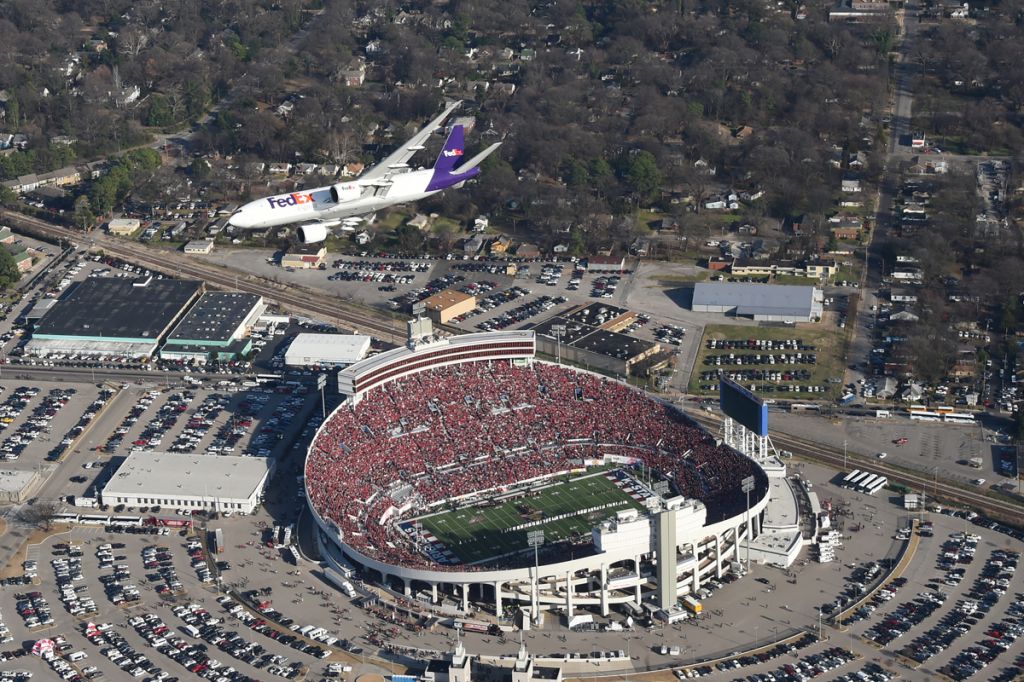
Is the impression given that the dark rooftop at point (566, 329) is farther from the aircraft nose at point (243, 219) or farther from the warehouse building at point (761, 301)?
the aircraft nose at point (243, 219)

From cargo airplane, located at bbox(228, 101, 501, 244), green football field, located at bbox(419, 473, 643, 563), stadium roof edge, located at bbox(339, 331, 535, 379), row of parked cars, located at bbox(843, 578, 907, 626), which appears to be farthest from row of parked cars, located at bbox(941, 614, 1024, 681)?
cargo airplane, located at bbox(228, 101, 501, 244)

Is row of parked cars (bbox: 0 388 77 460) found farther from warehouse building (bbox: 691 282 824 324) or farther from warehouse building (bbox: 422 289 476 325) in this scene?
warehouse building (bbox: 691 282 824 324)

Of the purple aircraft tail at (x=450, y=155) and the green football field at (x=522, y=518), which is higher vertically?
the purple aircraft tail at (x=450, y=155)

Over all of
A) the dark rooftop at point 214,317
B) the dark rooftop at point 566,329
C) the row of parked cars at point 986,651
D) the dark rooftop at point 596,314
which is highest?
the dark rooftop at point 214,317

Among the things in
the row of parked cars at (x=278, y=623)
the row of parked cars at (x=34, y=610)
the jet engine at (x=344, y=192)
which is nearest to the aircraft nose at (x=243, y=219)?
the jet engine at (x=344, y=192)

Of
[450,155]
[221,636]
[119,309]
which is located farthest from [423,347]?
[119,309]
